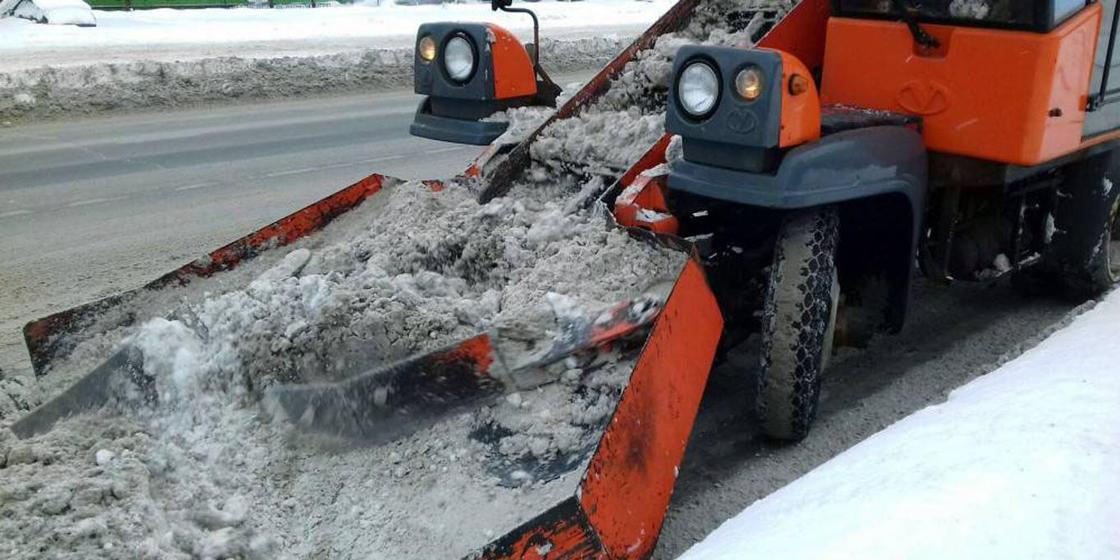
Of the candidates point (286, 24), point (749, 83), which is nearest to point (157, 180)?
point (749, 83)

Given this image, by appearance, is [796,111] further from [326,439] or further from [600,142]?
[326,439]

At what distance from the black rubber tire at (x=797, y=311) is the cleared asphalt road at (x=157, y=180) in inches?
129

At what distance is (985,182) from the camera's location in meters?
3.69

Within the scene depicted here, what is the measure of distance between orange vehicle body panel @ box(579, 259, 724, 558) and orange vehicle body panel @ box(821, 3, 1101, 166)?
4.28 feet

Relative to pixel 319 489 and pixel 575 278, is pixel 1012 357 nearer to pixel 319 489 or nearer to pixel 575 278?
pixel 575 278

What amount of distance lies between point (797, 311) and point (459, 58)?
215 centimetres

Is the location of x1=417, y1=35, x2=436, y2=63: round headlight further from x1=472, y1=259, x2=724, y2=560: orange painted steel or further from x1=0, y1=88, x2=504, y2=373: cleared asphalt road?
x1=0, y1=88, x2=504, y2=373: cleared asphalt road

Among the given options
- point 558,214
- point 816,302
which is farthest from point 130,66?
point 816,302

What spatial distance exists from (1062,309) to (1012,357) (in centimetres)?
106

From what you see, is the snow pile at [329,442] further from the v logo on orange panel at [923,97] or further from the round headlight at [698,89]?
the v logo on orange panel at [923,97]

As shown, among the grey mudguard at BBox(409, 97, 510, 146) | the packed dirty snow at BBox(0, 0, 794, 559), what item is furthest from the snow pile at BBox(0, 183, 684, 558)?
the grey mudguard at BBox(409, 97, 510, 146)

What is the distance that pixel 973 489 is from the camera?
2.46 m

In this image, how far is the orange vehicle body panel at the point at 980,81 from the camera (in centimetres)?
344

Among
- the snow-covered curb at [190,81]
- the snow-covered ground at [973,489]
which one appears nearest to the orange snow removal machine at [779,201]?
the snow-covered ground at [973,489]
